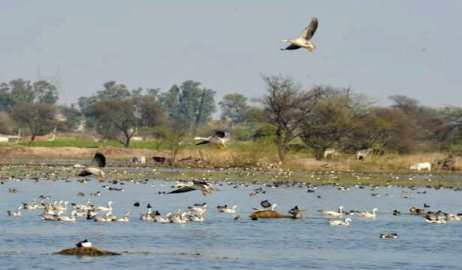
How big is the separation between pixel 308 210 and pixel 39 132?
381 ft

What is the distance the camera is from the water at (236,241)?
27055 millimetres

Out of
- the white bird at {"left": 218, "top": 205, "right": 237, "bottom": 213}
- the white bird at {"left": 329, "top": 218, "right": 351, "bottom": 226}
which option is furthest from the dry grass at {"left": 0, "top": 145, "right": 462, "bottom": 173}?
the white bird at {"left": 329, "top": 218, "right": 351, "bottom": 226}

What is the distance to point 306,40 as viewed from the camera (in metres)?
23.8

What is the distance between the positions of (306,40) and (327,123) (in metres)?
62.7

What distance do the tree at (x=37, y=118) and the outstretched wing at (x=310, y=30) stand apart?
125711mm

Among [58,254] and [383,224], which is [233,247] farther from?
[383,224]

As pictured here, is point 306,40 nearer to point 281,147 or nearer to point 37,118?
point 281,147

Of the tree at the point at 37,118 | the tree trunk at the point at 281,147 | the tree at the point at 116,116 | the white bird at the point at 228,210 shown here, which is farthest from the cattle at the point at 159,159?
the tree at the point at 116,116

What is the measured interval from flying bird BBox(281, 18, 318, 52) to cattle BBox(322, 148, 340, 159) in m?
60.2

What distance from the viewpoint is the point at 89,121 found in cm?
18825

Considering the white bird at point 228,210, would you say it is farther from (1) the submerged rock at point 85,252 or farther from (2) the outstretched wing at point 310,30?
(2) the outstretched wing at point 310,30

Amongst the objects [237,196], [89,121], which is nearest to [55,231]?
[237,196]

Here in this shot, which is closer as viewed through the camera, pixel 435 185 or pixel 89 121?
pixel 435 185

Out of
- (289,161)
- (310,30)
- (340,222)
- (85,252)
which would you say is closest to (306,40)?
(310,30)
